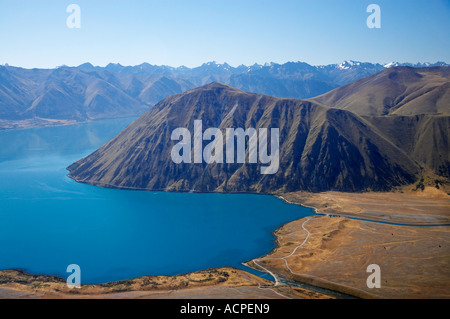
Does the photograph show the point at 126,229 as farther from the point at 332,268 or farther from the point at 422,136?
the point at 422,136

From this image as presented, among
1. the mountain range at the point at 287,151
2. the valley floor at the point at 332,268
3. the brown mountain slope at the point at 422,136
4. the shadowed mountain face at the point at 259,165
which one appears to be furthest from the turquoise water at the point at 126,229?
the brown mountain slope at the point at 422,136

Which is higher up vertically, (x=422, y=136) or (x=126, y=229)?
(x=422, y=136)

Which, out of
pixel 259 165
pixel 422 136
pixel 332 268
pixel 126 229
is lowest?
pixel 332 268

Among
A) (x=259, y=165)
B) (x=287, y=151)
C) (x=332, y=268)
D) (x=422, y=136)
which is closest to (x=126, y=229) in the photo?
(x=332, y=268)

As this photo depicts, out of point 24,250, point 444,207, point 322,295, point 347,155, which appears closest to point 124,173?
point 24,250
